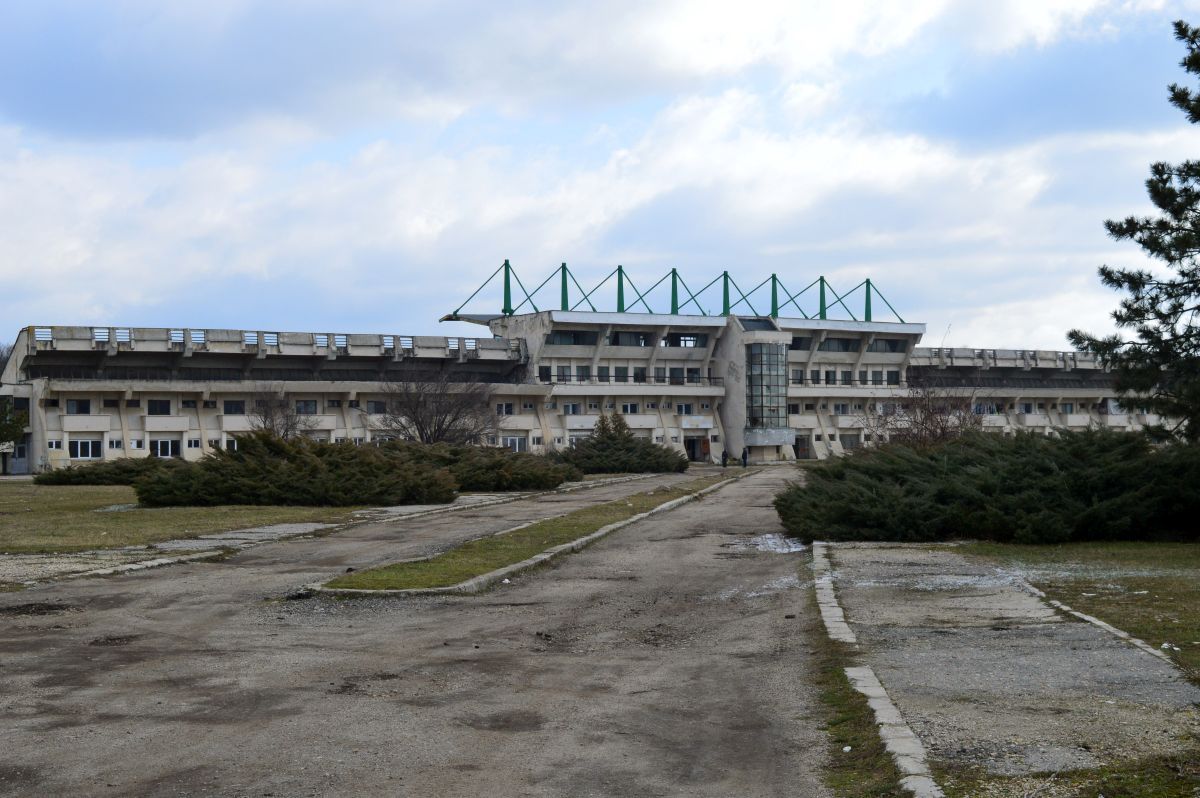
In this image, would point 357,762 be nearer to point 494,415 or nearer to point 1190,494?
point 1190,494

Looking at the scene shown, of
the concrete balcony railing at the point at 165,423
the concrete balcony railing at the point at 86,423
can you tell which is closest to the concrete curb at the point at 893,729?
the concrete balcony railing at the point at 86,423

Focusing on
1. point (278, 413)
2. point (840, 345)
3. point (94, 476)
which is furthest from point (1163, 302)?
point (840, 345)

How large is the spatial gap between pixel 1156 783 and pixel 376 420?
93.6 m

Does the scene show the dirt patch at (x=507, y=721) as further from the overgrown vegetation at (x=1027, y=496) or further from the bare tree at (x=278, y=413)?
the bare tree at (x=278, y=413)

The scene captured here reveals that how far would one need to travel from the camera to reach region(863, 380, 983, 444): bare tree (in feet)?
167

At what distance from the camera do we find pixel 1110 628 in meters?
11.7

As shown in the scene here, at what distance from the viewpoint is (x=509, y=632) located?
12.6 m

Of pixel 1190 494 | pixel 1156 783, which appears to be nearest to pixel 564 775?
pixel 1156 783

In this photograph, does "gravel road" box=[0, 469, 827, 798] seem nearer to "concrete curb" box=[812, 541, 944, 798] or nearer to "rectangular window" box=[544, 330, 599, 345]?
"concrete curb" box=[812, 541, 944, 798]

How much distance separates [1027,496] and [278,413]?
75358 mm

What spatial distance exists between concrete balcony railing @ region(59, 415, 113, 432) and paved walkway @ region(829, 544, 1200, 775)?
271ft

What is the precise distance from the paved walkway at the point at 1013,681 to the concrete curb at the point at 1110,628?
0.30 ft

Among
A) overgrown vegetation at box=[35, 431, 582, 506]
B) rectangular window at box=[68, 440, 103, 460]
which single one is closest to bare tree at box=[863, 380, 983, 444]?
overgrown vegetation at box=[35, 431, 582, 506]

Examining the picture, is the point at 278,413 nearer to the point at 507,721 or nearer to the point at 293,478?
the point at 293,478
